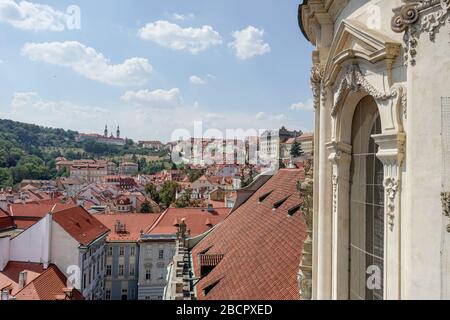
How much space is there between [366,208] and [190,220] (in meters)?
38.9

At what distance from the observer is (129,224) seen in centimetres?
4878

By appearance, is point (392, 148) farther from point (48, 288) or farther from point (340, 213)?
point (48, 288)

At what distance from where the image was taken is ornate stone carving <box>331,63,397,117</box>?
A: 5.44 metres

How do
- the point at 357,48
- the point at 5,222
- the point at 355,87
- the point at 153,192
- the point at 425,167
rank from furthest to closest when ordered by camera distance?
1. the point at 153,192
2. the point at 5,222
3. the point at 355,87
4. the point at 357,48
5. the point at 425,167

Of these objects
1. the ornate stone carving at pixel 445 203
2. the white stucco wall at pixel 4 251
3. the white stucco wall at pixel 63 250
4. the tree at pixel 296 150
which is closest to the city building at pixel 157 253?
the white stucco wall at pixel 63 250

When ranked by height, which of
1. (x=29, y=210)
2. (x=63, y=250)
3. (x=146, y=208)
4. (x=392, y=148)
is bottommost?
(x=63, y=250)

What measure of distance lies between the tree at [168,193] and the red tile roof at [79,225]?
156 feet

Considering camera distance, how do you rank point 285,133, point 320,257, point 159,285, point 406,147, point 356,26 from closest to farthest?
1. point 406,147
2. point 356,26
3. point 320,257
4. point 159,285
5. point 285,133

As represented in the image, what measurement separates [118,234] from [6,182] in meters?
112

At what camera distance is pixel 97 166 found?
539 feet

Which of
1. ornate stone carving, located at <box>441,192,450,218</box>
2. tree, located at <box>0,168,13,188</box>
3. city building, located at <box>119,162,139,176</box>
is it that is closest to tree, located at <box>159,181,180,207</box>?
tree, located at <box>0,168,13,188</box>

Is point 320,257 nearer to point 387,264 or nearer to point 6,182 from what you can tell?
point 387,264

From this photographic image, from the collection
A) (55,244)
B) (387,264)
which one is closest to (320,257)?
(387,264)

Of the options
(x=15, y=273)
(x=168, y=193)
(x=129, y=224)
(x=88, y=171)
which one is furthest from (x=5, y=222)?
(x=88, y=171)
